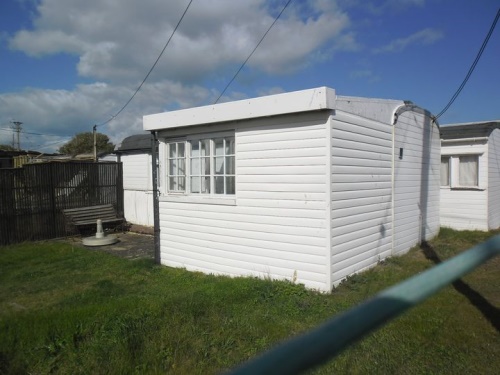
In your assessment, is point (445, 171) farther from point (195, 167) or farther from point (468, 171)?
point (195, 167)

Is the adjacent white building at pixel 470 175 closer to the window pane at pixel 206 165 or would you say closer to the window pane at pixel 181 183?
the window pane at pixel 206 165

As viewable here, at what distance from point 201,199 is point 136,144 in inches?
343

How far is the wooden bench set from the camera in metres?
12.8

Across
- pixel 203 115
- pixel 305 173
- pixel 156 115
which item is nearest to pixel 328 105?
pixel 305 173

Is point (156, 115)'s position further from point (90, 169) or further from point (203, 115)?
point (90, 169)

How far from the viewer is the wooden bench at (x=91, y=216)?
42.0 feet

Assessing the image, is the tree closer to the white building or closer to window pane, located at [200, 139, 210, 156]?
the white building

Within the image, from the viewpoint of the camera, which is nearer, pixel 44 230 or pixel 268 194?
pixel 268 194

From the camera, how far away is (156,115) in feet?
28.6

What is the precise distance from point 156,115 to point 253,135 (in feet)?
A: 8.96

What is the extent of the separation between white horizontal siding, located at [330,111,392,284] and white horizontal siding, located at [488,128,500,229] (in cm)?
596

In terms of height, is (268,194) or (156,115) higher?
(156,115)

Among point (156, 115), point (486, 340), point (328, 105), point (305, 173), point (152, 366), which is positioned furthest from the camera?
point (156, 115)

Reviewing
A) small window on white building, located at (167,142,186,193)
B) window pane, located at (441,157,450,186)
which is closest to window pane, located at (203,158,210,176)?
small window on white building, located at (167,142,186,193)
